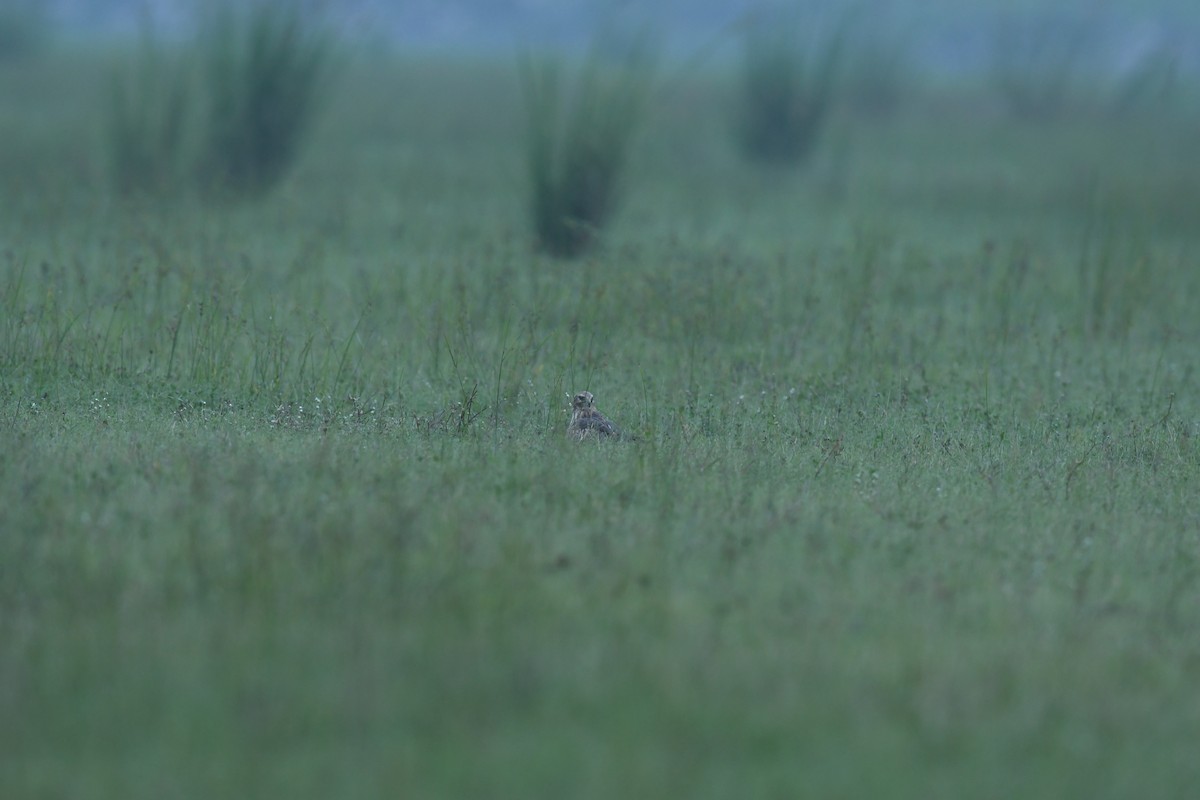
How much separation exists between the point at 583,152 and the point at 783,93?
18.1ft

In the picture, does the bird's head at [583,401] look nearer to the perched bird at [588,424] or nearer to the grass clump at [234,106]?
the perched bird at [588,424]

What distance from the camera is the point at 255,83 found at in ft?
37.6

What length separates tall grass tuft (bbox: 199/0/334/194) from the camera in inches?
444

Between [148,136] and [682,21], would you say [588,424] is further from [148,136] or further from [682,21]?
[682,21]

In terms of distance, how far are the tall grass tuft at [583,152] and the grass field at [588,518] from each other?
0.86 feet

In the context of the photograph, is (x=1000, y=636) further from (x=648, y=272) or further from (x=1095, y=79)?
(x=1095, y=79)

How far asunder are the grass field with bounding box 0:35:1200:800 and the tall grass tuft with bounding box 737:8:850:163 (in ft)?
15.3

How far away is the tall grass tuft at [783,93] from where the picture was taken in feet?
47.2

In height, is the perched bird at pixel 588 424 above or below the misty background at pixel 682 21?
below

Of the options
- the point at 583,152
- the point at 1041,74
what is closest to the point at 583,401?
the point at 583,152

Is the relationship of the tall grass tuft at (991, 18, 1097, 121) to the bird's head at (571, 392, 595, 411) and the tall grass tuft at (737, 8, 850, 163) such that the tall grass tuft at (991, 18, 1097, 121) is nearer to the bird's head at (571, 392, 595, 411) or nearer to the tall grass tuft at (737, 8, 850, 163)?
the tall grass tuft at (737, 8, 850, 163)

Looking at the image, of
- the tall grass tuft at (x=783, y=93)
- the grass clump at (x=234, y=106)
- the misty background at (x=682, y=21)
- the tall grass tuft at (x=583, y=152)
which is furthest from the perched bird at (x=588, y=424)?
the misty background at (x=682, y=21)

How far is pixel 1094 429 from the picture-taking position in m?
6.08

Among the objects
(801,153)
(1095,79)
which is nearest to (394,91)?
(801,153)
